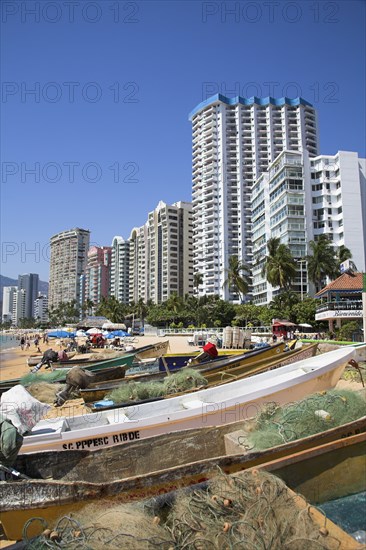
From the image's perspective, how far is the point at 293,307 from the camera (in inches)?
2285

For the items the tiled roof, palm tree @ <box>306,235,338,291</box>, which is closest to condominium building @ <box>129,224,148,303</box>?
palm tree @ <box>306,235,338,291</box>

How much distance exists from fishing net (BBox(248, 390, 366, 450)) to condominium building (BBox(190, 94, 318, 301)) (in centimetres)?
10618

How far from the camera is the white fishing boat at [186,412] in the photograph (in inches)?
288

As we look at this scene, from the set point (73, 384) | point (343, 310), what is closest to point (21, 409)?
point (73, 384)

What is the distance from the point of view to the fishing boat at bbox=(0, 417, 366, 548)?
482 cm

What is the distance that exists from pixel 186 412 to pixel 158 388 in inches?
136

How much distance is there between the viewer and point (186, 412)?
27.0 ft

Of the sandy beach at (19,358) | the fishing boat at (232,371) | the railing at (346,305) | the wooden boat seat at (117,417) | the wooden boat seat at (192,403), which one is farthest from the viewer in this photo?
the railing at (346,305)

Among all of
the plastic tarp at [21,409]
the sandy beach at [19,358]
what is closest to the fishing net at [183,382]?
the plastic tarp at [21,409]

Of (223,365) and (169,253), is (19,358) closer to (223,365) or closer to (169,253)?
(223,365)

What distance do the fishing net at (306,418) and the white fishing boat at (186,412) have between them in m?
1.64

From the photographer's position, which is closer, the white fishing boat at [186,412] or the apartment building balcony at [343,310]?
the white fishing boat at [186,412]

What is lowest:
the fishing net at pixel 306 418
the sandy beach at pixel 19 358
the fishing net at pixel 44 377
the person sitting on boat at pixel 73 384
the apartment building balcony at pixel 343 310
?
the sandy beach at pixel 19 358

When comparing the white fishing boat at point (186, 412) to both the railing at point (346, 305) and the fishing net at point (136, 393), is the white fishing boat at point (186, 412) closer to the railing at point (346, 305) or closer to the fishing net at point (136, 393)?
the fishing net at point (136, 393)
